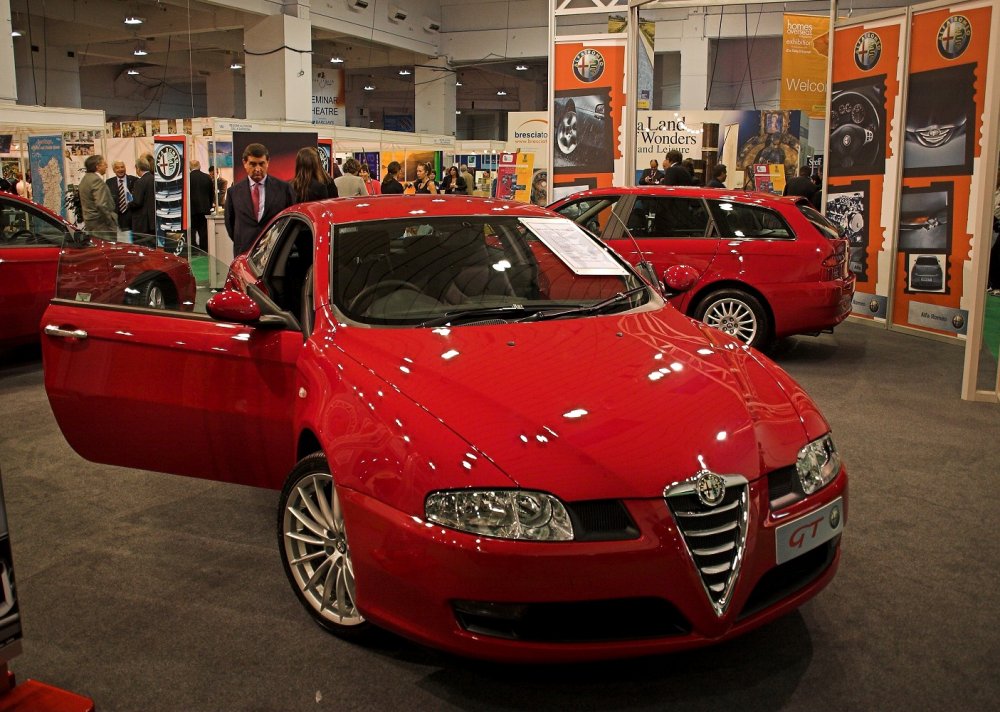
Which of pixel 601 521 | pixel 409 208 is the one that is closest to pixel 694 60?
pixel 409 208

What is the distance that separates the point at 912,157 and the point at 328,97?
70.0 feet

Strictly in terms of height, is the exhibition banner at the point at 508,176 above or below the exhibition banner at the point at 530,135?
below

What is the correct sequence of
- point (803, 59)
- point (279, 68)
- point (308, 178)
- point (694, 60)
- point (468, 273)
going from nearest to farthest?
point (468, 273), point (308, 178), point (803, 59), point (279, 68), point (694, 60)

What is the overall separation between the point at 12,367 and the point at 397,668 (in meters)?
5.79

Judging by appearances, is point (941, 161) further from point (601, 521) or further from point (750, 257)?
point (601, 521)

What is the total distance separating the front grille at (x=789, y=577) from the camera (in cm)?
252

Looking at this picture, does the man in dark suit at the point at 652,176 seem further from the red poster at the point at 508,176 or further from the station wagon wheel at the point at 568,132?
the station wagon wheel at the point at 568,132

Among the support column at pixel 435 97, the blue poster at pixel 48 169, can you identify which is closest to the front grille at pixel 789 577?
the blue poster at pixel 48 169

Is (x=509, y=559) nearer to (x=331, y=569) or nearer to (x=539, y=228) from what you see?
(x=331, y=569)

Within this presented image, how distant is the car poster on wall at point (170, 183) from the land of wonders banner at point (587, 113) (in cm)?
445

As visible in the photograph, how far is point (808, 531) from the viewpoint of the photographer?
102 inches

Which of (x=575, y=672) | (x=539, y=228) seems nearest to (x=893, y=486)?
(x=539, y=228)

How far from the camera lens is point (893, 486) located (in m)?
4.46

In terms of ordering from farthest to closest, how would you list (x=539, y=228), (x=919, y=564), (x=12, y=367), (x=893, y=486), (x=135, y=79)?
(x=135, y=79) < (x=12, y=367) < (x=893, y=486) < (x=539, y=228) < (x=919, y=564)
